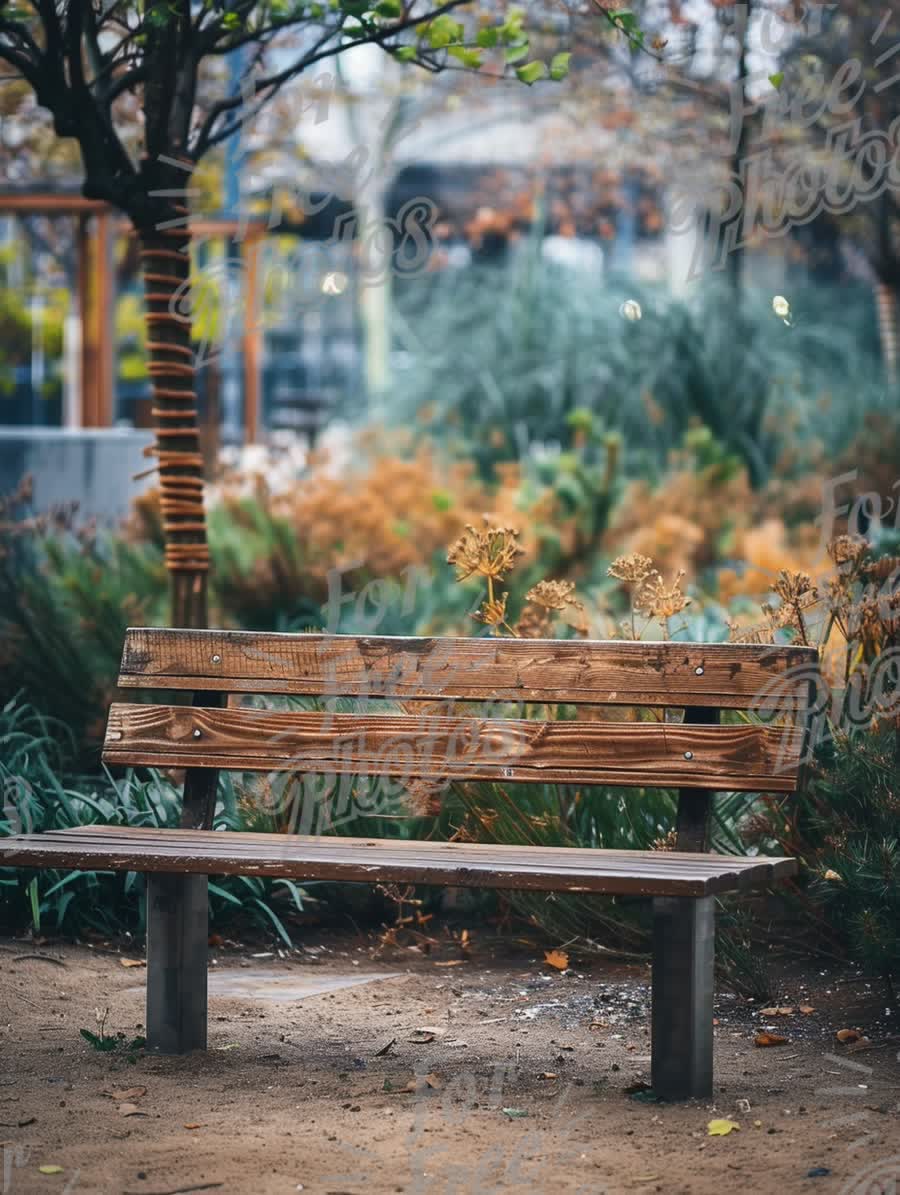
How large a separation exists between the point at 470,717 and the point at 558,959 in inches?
37.6

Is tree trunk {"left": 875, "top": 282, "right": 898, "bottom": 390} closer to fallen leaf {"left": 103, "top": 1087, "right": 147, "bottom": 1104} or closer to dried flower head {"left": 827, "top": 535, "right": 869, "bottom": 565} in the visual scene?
dried flower head {"left": 827, "top": 535, "right": 869, "bottom": 565}

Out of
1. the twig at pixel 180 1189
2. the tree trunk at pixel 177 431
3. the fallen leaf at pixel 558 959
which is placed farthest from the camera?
the tree trunk at pixel 177 431

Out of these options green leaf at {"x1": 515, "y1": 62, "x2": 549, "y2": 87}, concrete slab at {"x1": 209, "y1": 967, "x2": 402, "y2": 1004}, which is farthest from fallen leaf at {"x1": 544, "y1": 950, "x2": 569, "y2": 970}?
green leaf at {"x1": 515, "y1": 62, "x2": 549, "y2": 87}

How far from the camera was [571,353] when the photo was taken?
35.0ft

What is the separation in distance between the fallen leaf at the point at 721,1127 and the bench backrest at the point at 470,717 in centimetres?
59

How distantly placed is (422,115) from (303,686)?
11389 millimetres

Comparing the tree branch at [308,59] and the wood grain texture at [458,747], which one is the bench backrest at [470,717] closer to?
the wood grain texture at [458,747]

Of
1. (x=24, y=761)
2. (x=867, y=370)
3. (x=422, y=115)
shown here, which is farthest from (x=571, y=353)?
(x=24, y=761)

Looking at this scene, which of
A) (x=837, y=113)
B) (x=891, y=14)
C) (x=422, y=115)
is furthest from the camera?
(x=422, y=115)

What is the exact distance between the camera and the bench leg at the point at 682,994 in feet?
9.90

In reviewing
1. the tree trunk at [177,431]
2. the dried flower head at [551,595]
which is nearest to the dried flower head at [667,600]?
the dried flower head at [551,595]

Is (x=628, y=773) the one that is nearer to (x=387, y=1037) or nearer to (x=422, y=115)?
(x=387, y=1037)

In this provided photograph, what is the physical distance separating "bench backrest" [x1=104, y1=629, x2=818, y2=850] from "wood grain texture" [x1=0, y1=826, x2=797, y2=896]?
7.2 inches

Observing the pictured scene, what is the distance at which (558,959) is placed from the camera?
418cm
